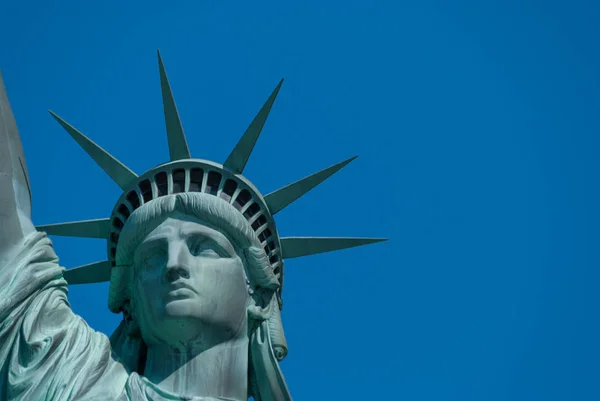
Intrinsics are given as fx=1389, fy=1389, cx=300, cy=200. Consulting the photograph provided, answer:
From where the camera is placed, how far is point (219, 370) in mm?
→ 16688

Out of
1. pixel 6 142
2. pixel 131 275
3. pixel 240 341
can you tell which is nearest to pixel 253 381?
pixel 240 341

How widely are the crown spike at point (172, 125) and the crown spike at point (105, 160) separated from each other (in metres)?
0.65

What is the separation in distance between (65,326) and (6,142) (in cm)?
224

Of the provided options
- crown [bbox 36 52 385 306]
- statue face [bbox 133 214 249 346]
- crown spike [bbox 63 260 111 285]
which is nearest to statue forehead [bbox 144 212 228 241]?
statue face [bbox 133 214 249 346]

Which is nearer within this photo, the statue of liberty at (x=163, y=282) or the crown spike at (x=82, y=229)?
the statue of liberty at (x=163, y=282)

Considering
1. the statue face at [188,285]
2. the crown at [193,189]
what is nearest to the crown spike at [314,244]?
the crown at [193,189]

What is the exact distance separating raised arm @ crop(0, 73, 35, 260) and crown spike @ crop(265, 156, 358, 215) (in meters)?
3.50

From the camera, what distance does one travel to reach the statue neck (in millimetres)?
16469

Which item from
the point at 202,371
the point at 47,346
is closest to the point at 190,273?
the point at 202,371

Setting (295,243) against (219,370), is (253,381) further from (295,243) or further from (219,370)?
(295,243)

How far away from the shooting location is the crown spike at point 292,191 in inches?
731

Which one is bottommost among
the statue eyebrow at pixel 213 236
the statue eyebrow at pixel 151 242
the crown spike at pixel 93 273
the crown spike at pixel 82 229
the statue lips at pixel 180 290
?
the statue lips at pixel 180 290

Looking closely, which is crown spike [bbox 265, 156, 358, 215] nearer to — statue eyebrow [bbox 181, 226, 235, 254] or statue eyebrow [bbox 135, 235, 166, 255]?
statue eyebrow [bbox 181, 226, 235, 254]

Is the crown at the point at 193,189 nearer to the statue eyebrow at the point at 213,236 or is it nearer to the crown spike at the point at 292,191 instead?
the crown spike at the point at 292,191
